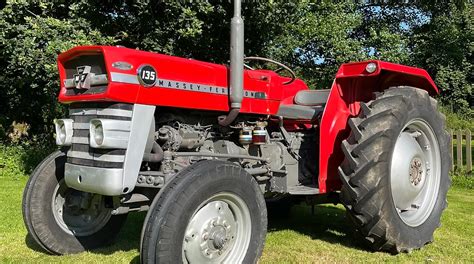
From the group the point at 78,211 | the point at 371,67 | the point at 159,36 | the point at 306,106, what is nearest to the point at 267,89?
the point at 306,106

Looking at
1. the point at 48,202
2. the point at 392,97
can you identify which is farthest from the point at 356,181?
the point at 48,202

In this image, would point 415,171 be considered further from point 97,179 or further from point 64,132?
point 64,132

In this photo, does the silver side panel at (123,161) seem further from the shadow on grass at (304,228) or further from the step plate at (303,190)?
the step plate at (303,190)

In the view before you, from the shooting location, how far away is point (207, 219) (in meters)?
3.27

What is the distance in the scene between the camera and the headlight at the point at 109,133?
3.17 m

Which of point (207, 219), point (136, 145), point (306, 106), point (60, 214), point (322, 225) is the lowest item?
point (322, 225)

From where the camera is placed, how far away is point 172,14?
820 cm

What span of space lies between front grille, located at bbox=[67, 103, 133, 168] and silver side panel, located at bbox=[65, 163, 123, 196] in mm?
37

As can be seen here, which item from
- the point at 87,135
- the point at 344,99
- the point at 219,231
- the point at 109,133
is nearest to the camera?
the point at 109,133

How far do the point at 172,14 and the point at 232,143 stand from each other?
478 centimetres

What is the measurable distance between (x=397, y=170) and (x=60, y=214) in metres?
2.96

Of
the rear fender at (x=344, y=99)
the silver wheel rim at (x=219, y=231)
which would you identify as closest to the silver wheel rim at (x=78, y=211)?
the silver wheel rim at (x=219, y=231)

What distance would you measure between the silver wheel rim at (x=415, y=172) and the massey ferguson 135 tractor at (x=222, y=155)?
0.05ft

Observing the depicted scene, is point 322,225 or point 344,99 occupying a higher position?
point 344,99
